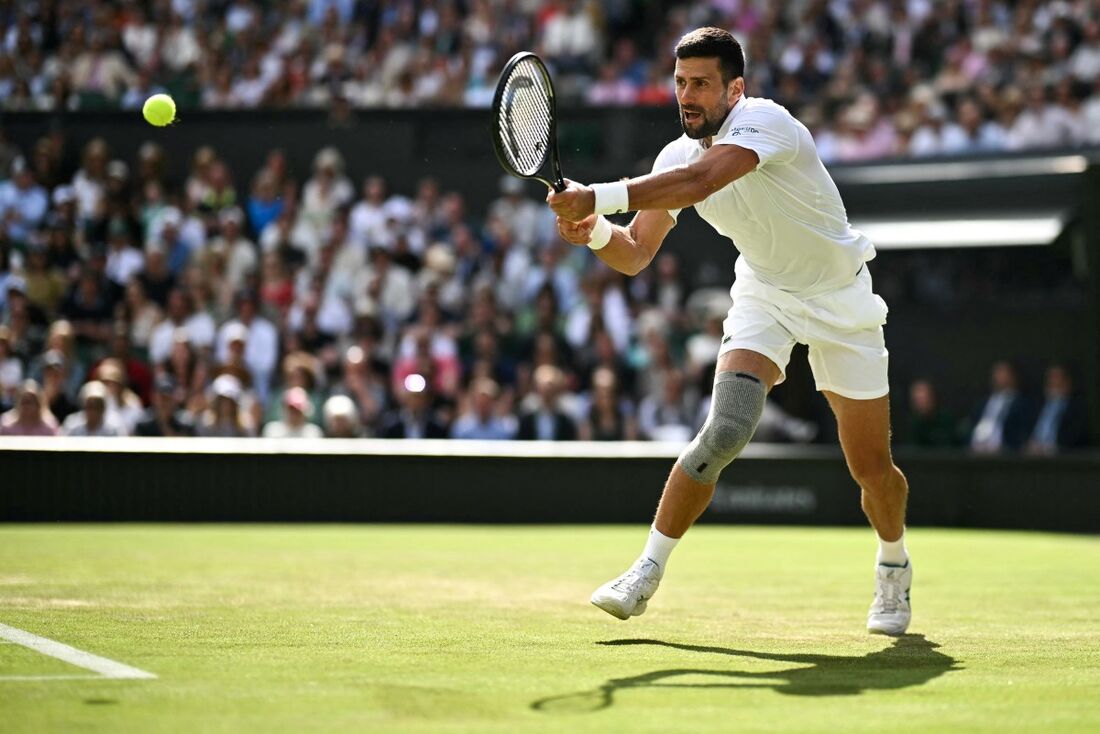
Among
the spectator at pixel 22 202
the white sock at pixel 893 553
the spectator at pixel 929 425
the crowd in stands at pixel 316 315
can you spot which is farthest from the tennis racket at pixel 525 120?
the spectator at pixel 22 202

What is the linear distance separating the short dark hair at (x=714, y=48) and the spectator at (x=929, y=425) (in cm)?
979

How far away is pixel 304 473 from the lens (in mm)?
13594

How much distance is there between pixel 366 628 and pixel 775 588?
111 inches

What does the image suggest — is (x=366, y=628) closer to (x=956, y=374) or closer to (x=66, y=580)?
(x=66, y=580)

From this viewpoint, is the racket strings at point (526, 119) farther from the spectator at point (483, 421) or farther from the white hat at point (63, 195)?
the white hat at point (63, 195)

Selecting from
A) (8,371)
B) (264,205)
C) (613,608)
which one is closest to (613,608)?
(613,608)

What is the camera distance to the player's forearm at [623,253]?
6.50 metres

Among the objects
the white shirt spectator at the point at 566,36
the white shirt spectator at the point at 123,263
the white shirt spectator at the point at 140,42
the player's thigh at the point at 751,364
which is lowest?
the player's thigh at the point at 751,364

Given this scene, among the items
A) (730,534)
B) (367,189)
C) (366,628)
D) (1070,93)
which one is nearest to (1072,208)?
(1070,93)

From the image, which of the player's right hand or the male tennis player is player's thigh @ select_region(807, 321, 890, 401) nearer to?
the male tennis player

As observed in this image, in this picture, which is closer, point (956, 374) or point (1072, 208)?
point (1072, 208)

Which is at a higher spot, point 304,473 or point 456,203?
point 456,203

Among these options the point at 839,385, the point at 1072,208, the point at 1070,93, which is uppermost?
the point at 1070,93

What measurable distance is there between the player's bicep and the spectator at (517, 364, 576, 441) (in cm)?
751
